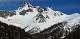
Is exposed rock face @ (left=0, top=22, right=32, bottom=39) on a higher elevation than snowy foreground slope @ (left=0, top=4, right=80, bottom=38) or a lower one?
lower

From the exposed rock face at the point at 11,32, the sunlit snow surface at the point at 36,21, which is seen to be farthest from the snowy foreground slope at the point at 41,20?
the exposed rock face at the point at 11,32

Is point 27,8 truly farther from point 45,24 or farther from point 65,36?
point 65,36

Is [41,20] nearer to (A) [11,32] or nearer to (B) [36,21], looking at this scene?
Answer: (B) [36,21]

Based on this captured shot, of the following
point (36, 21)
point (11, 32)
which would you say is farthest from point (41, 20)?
point (11, 32)

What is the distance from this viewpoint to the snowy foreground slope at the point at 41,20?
78.7ft

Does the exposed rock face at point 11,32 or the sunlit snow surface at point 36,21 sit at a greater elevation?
the sunlit snow surface at point 36,21

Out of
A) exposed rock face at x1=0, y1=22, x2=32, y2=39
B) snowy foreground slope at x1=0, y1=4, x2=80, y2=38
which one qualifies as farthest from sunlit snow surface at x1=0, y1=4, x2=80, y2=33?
exposed rock face at x1=0, y1=22, x2=32, y2=39

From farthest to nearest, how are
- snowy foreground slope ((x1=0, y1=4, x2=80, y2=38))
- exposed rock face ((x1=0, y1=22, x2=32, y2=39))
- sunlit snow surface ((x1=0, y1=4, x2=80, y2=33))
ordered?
sunlit snow surface ((x1=0, y1=4, x2=80, y2=33)), snowy foreground slope ((x1=0, y1=4, x2=80, y2=38)), exposed rock face ((x1=0, y1=22, x2=32, y2=39))

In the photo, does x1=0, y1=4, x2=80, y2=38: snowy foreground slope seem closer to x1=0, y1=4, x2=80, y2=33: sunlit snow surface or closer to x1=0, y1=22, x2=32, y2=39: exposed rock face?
x1=0, y1=4, x2=80, y2=33: sunlit snow surface

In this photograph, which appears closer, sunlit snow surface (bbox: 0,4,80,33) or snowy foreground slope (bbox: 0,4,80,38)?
snowy foreground slope (bbox: 0,4,80,38)

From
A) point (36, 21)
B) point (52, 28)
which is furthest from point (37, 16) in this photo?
point (52, 28)

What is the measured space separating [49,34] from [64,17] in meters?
2.48

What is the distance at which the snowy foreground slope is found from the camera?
23984 mm

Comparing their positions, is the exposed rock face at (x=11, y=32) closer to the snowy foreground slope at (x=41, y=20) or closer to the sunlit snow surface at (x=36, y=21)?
the snowy foreground slope at (x=41, y=20)
